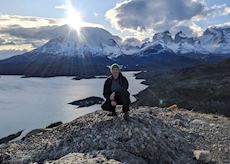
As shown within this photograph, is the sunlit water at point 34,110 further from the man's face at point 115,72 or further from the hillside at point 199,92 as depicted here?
the man's face at point 115,72

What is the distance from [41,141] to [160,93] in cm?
8425

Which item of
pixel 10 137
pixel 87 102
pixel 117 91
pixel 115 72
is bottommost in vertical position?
pixel 87 102

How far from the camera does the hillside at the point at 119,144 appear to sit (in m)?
12.4

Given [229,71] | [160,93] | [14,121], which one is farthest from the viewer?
[229,71]

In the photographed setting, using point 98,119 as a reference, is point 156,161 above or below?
below

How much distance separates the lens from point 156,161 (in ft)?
41.8

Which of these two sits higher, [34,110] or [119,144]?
[119,144]

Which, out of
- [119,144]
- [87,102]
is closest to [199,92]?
[87,102]

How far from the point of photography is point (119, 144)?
509 inches

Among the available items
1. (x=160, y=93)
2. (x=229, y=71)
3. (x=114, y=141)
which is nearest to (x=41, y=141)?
(x=114, y=141)

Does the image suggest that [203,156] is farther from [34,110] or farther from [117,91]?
[34,110]

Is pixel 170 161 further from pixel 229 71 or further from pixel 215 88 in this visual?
pixel 229 71

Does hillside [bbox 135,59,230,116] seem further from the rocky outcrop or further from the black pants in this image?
the black pants

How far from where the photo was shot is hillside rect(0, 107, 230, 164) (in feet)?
40.8
